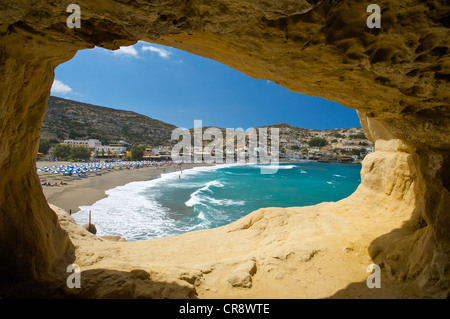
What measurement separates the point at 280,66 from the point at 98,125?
12165 centimetres

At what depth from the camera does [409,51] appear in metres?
2.65

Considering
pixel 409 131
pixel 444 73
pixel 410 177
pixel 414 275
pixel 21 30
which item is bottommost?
pixel 414 275

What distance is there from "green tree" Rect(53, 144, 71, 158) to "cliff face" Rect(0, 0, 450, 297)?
69.1 m

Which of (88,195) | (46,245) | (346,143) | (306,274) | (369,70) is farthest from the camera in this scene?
(346,143)

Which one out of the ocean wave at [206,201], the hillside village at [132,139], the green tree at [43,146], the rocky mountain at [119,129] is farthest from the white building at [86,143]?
the ocean wave at [206,201]

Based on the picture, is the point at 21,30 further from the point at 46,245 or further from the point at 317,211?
the point at 317,211

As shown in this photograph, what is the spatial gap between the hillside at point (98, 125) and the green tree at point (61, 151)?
95.3ft

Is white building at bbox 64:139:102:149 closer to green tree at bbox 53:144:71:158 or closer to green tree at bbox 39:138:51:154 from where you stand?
green tree at bbox 39:138:51:154

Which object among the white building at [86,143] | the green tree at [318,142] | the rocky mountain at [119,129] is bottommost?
the white building at [86,143]

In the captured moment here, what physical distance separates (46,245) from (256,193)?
2751 cm

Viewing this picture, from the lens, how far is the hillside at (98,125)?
302 ft

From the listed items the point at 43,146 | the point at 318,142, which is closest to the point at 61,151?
the point at 43,146

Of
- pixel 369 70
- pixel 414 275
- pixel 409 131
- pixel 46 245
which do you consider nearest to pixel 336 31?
pixel 369 70

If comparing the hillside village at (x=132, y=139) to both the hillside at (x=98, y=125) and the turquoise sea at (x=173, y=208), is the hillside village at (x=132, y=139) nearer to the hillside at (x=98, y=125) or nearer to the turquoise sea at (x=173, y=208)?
the hillside at (x=98, y=125)
